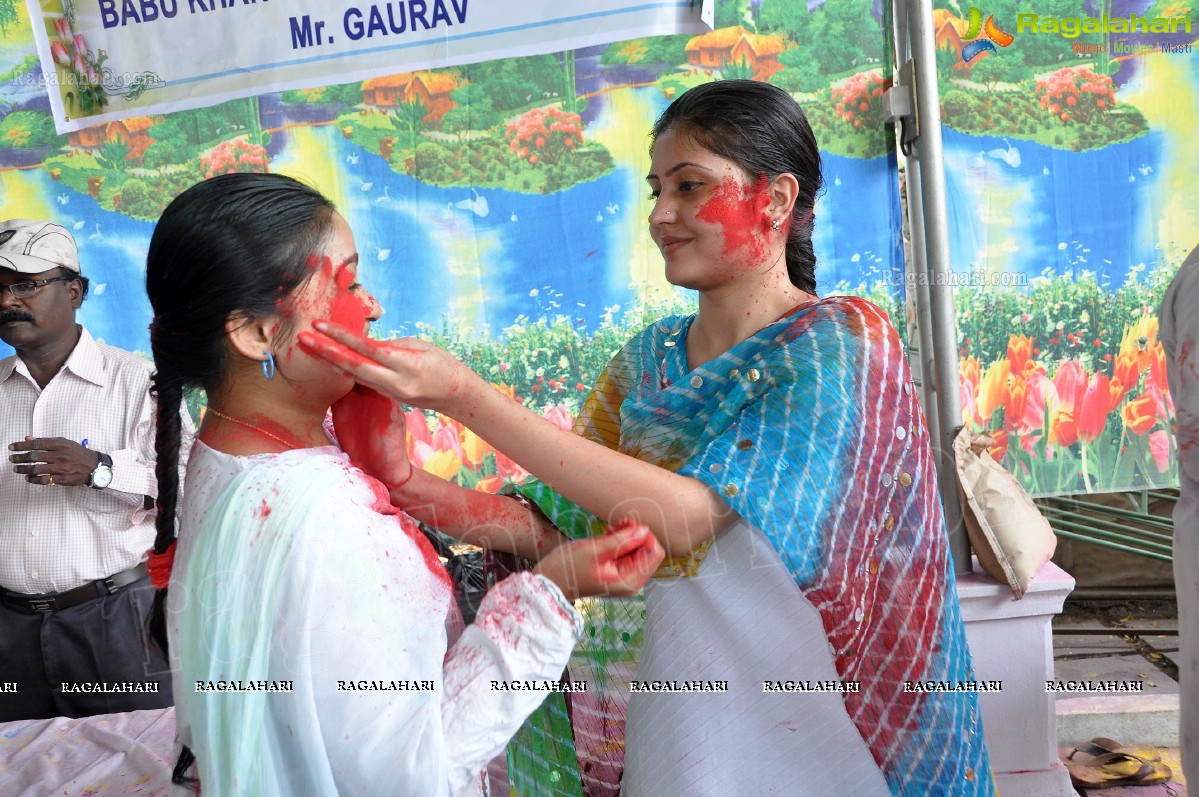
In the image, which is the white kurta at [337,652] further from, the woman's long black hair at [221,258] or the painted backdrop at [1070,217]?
the painted backdrop at [1070,217]

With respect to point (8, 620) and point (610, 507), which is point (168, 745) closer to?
point (8, 620)

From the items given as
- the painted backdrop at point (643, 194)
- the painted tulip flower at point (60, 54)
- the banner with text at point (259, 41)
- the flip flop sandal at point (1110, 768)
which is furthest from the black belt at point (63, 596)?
the flip flop sandal at point (1110, 768)

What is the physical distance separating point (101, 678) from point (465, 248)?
2.01m

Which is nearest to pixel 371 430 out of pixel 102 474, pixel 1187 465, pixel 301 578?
pixel 301 578

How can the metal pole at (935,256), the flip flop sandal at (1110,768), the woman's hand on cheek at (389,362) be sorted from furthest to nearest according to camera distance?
the flip flop sandal at (1110,768) < the metal pole at (935,256) < the woman's hand on cheek at (389,362)

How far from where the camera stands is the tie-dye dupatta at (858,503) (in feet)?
5.09

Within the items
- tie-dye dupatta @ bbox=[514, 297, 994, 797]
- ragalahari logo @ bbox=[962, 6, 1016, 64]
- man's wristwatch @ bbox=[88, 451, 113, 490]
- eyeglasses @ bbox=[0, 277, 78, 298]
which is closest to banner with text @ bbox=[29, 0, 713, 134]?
eyeglasses @ bbox=[0, 277, 78, 298]

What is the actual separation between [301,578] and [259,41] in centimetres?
262

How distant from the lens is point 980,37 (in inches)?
124

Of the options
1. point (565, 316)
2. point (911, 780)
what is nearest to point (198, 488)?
point (911, 780)

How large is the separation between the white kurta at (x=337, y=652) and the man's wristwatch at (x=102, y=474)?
2.10 metres

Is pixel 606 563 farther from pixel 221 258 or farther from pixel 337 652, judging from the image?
pixel 221 258

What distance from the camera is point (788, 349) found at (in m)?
1.65

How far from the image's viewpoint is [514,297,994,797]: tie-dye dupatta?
1.55 metres
